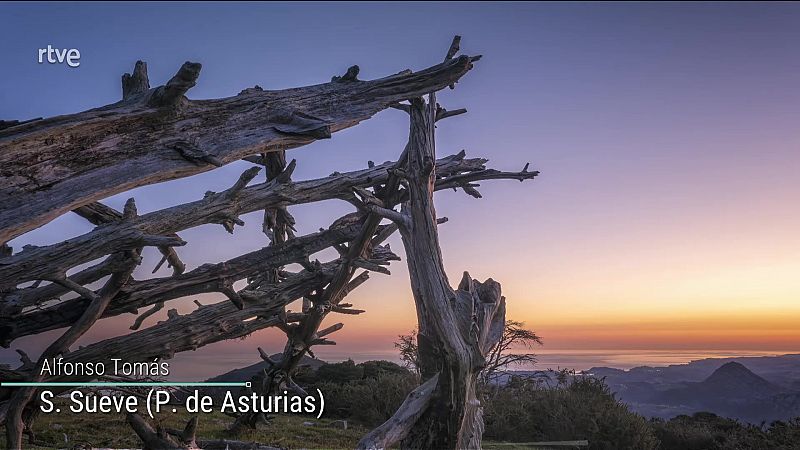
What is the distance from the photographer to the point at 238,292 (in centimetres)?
853

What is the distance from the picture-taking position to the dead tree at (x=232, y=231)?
3.97 meters

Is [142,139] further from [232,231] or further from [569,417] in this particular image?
[569,417]

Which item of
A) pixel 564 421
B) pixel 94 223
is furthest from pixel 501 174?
pixel 564 421

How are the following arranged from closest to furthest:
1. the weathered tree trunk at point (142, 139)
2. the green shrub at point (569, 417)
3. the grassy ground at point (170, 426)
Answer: the weathered tree trunk at point (142, 139), the grassy ground at point (170, 426), the green shrub at point (569, 417)

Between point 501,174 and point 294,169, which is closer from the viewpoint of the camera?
point 294,169

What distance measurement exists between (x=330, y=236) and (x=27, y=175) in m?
6.13

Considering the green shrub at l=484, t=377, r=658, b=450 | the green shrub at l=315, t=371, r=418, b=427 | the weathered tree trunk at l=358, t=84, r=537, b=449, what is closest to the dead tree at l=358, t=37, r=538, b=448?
the weathered tree trunk at l=358, t=84, r=537, b=449

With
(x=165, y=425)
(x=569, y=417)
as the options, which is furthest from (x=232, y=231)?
(x=569, y=417)

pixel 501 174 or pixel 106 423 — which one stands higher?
pixel 501 174

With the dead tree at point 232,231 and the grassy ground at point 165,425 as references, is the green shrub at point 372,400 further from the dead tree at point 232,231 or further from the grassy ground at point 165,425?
the dead tree at point 232,231

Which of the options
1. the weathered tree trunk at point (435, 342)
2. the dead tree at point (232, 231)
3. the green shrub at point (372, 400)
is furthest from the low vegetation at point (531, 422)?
the weathered tree trunk at point (435, 342)

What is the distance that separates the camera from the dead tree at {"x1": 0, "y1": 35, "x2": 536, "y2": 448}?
397 centimetres

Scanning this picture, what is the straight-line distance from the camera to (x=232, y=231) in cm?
761

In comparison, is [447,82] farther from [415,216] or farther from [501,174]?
[501,174]
